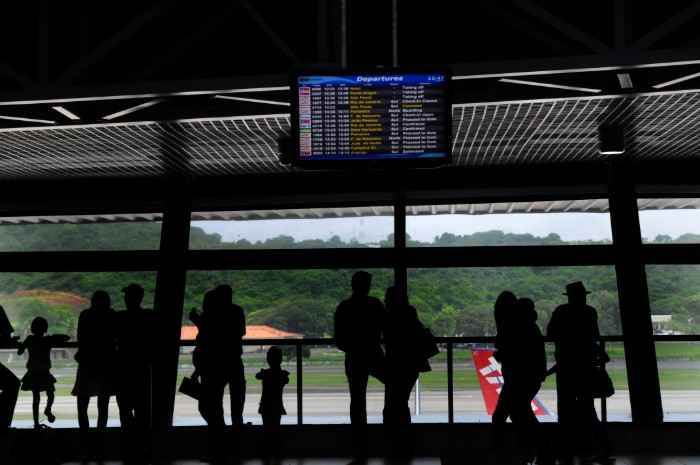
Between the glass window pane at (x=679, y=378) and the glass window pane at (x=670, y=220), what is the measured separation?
1360mm

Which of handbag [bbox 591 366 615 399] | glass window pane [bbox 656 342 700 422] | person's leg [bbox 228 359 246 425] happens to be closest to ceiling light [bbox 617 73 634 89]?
handbag [bbox 591 366 615 399]

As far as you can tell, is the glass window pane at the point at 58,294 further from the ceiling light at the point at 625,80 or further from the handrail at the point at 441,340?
the ceiling light at the point at 625,80

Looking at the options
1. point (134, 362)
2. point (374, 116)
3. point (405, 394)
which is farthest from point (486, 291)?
point (374, 116)

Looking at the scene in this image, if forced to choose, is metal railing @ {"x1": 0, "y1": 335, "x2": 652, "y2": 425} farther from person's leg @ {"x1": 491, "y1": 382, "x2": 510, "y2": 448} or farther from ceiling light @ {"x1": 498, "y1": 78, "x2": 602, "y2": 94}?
ceiling light @ {"x1": 498, "y1": 78, "x2": 602, "y2": 94}

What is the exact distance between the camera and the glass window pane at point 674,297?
35.6 ft

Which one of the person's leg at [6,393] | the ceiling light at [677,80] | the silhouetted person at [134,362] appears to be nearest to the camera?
the ceiling light at [677,80]

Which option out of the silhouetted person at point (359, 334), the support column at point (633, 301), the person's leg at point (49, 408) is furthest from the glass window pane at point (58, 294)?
the support column at point (633, 301)

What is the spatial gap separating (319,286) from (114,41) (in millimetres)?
5242

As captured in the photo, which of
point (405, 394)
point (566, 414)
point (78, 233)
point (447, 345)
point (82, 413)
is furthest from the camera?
point (78, 233)

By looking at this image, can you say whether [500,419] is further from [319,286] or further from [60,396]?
[60,396]

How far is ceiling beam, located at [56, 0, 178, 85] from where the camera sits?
6.78 meters

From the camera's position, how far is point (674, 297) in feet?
36.0

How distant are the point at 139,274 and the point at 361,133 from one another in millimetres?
6007

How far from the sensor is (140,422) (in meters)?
8.45
